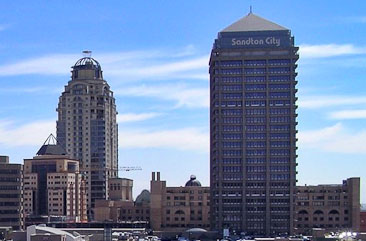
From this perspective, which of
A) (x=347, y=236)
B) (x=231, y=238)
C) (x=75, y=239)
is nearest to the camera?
(x=347, y=236)

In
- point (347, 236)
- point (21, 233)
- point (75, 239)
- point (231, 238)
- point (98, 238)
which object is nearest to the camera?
point (347, 236)

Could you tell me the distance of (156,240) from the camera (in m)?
184

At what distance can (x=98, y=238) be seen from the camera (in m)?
180

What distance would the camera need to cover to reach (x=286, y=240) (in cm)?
14800

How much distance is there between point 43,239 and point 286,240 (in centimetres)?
5121

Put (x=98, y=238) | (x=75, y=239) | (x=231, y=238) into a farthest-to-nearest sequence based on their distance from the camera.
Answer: (x=231, y=238), (x=98, y=238), (x=75, y=239)

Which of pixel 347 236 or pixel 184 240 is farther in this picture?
pixel 184 240

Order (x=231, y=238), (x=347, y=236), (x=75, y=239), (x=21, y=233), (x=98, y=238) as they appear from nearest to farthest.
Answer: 1. (x=347, y=236)
2. (x=75, y=239)
3. (x=21, y=233)
4. (x=98, y=238)
5. (x=231, y=238)

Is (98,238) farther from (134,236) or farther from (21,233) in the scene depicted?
(21,233)

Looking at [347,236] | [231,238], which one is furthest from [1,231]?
[347,236]

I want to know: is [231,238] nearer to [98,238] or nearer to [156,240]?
[156,240]

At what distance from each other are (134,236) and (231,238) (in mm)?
28417

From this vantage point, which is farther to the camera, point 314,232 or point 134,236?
point 314,232

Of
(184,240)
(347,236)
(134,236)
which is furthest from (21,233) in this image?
(347,236)
